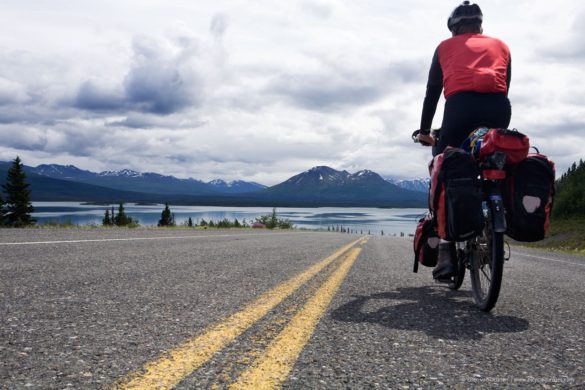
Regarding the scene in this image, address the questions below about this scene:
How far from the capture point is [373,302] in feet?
10.9

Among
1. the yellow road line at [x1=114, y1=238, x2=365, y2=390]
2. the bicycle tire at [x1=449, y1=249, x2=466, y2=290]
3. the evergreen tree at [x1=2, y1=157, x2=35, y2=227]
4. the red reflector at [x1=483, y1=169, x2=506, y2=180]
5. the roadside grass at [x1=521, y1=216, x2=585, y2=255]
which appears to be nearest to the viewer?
the yellow road line at [x1=114, y1=238, x2=365, y2=390]

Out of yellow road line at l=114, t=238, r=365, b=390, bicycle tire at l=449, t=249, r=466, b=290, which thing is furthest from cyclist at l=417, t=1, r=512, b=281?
yellow road line at l=114, t=238, r=365, b=390

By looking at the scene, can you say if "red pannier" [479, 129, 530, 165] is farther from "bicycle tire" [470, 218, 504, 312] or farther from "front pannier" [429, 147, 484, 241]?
"bicycle tire" [470, 218, 504, 312]

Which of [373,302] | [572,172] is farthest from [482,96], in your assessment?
[572,172]

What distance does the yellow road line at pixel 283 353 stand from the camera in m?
1.57

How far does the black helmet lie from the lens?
3.94 metres

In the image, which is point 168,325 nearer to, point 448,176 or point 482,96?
point 448,176

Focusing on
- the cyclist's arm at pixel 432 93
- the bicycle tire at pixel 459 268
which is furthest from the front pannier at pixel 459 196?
the cyclist's arm at pixel 432 93

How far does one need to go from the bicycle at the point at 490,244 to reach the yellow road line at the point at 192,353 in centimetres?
161

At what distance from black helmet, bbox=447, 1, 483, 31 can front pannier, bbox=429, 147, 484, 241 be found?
5.14 ft

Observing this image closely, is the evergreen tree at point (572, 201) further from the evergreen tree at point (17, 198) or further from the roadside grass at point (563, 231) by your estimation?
the evergreen tree at point (17, 198)

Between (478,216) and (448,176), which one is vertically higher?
(448,176)

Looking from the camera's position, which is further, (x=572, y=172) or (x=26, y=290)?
(x=572, y=172)

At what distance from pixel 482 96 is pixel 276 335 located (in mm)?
2820
